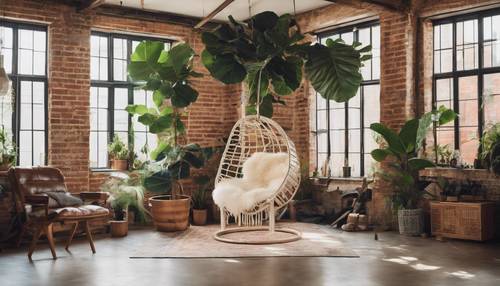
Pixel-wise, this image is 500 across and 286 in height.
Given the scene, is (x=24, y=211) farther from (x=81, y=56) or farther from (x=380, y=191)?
(x=380, y=191)

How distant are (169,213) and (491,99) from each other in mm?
4332

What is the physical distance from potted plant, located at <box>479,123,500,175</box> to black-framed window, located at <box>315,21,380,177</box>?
1822 mm

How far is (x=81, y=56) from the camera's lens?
7.99 meters

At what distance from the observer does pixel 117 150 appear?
27.4 ft

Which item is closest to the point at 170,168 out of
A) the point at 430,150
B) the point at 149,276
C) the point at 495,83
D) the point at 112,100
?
the point at 112,100

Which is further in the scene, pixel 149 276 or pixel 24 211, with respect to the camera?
pixel 24 211

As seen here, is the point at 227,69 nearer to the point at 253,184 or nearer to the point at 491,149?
the point at 253,184

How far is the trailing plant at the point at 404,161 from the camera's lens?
703 centimetres

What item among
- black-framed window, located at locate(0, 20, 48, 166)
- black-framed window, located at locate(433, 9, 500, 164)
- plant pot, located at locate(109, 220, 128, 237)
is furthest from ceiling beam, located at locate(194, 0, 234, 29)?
plant pot, located at locate(109, 220, 128, 237)

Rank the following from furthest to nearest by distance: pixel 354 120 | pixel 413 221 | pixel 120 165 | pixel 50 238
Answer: pixel 354 120 → pixel 120 165 → pixel 413 221 → pixel 50 238

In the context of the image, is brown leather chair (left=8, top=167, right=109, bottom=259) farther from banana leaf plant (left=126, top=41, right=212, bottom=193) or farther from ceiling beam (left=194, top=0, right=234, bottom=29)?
ceiling beam (left=194, top=0, right=234, bottom=29)

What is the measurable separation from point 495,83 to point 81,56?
5417mm

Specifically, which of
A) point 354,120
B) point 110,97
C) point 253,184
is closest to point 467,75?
point 354,120

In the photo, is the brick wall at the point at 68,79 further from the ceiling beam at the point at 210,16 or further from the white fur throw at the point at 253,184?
the white fur throw at the point at 253,184
